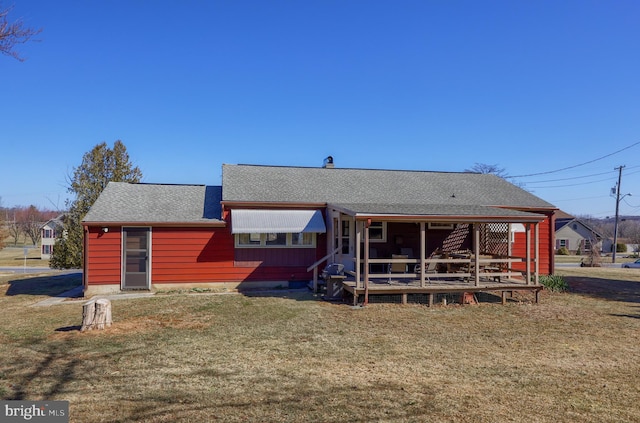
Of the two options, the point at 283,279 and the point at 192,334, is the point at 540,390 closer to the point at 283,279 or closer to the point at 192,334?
the point at 192,334

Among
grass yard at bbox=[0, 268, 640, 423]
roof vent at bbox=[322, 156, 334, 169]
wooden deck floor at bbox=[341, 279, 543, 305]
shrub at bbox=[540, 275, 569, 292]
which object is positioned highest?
roof vent at bbox=[322, 156, 334, 169]

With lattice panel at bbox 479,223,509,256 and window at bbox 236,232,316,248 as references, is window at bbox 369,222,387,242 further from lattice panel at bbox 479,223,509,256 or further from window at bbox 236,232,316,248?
lattice panel at bbox 479,223,509,256

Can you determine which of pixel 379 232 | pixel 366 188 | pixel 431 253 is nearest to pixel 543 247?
pixel 431 253

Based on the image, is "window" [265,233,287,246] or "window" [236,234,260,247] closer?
"window" [236,234,260,247]

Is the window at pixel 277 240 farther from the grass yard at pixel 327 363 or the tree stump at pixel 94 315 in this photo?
the tree stump at pixel 94 315

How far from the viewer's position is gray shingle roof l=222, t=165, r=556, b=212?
15664mm

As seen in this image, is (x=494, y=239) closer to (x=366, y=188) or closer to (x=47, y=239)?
(x=366, y=188)

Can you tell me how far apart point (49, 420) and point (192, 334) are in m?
4.00

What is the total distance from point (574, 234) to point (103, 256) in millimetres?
57465

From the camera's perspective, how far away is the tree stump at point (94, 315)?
8.59 m

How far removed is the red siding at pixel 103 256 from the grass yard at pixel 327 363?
2.34m

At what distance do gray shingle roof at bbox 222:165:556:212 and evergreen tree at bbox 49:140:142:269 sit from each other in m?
10.5

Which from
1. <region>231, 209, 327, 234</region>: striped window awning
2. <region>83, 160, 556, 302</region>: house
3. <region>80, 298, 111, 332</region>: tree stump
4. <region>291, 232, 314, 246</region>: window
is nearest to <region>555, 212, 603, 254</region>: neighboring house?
<region>83, 160, 556, 302</region>: house

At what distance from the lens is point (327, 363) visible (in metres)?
6.65
